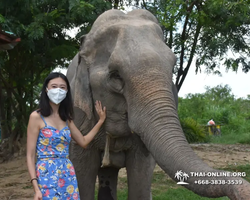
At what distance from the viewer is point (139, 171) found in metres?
4.41

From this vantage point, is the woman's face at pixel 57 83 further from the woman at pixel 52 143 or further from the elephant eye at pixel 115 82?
the elephant eye at pixel 115 82

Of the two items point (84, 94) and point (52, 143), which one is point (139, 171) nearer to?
point (84, 94)

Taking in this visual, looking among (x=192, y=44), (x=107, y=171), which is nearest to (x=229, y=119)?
(x=192, y=44)

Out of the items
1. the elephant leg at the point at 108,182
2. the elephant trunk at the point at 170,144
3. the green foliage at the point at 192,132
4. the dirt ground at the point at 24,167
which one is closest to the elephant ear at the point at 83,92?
the elephant trunk at the point at 170,144

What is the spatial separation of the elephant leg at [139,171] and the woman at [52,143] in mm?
1098

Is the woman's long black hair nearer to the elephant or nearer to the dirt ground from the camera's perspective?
the elephant

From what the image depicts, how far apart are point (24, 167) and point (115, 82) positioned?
783 centimetres

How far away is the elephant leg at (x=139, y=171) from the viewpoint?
4.35m

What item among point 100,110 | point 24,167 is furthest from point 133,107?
point 24,167

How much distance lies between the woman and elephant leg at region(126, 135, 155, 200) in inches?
43.2

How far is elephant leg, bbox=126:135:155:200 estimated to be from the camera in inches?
171

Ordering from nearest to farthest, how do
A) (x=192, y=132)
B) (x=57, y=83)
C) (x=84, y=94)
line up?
(x=57, y=83) → (x=84, y=94) → (x=192, y=132)

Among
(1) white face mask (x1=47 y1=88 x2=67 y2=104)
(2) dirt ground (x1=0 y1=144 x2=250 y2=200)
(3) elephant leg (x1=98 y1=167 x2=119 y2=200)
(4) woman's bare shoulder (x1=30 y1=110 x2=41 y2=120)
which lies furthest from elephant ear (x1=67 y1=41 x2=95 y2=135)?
(2) dirt ground (x1=0 y1=144 x2=250 y2=200)

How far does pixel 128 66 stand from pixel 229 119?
68.1 ft
